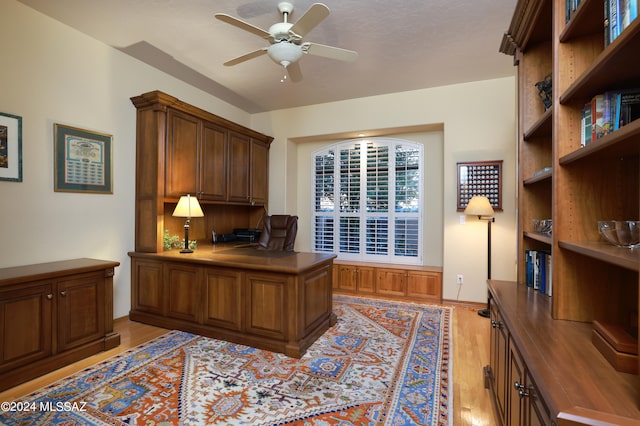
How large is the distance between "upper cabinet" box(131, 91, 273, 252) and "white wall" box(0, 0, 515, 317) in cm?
16

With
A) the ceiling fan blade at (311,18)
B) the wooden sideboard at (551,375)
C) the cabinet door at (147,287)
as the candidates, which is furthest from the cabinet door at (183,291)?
the wooden sideboard at (551,375)

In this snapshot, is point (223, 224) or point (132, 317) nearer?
point (132, 317)

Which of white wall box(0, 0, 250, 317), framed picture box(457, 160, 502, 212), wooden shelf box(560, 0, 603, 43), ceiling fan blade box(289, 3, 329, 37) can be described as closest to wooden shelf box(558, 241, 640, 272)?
wooden shelf box(560, 0, 603, 43)

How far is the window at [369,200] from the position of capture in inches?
189

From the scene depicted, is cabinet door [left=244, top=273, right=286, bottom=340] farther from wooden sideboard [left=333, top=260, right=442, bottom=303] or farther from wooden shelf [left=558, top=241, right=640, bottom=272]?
wooden sideboard [left=333, top=260, right=442, bottom=303]

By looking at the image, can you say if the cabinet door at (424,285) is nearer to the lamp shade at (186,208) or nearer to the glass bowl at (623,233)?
the lamp shade at (186,208)

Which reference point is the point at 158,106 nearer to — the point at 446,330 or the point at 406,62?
the point at 406,62

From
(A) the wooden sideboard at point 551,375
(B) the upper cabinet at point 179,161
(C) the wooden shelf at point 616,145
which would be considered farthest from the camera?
(B) the upper cabinet at point 179,161

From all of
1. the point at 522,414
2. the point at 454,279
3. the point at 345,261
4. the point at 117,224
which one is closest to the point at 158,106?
the point at 117,224

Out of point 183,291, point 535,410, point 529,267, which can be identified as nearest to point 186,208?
point 183,291

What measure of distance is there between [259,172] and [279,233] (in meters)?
1.25

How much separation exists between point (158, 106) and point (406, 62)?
281 cm

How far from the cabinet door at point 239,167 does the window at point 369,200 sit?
126 cm

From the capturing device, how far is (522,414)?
3.92ft
